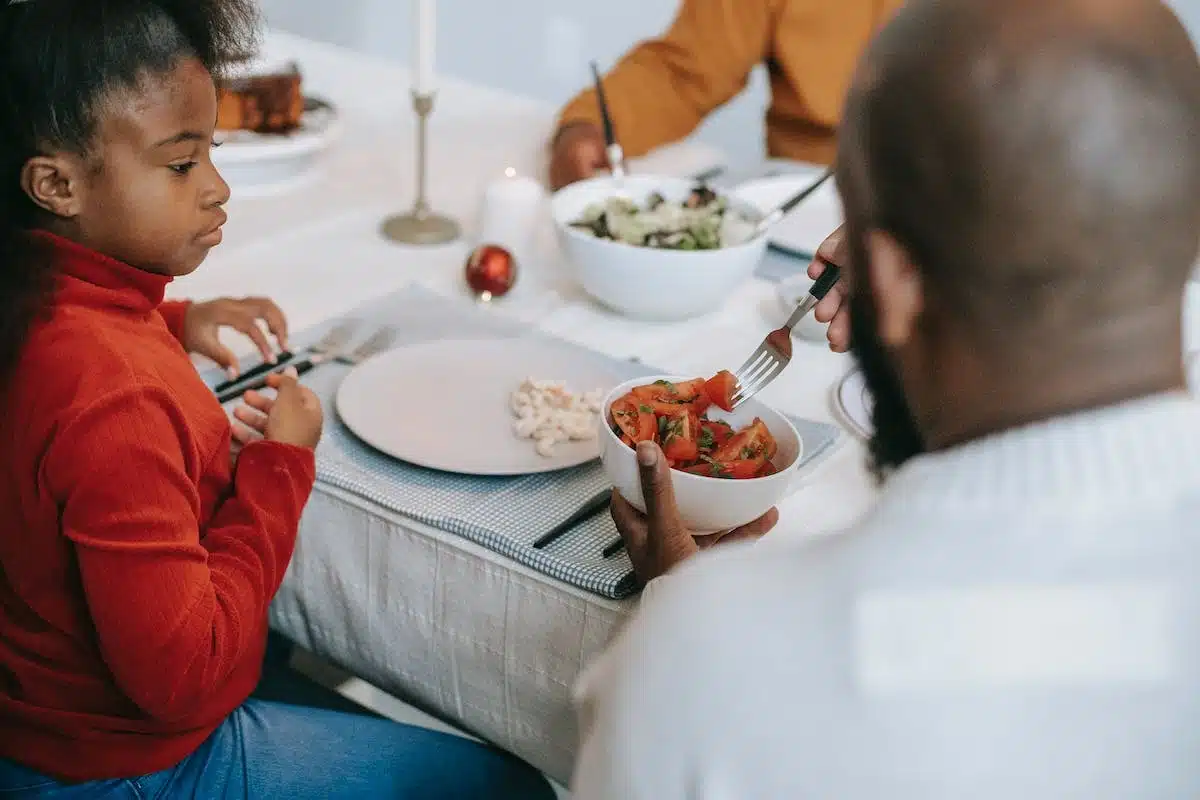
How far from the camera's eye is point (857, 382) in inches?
47.8

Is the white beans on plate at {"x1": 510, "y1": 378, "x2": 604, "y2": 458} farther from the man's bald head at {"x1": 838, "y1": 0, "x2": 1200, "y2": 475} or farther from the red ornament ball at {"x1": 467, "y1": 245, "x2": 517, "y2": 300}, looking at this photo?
the man's bald head at {"x1": 838, "y1": 0, "x2": 1200, "y2": 475}

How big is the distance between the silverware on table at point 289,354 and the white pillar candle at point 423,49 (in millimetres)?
482

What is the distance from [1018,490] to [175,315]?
2.93ft

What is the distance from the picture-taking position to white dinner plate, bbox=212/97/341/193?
1.59m

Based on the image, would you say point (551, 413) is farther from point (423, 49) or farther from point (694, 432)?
point (423, 49)

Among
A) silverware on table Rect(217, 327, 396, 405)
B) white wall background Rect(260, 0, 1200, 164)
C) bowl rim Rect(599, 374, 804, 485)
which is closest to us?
bowl rim Rect(599, 374, 804, 485)

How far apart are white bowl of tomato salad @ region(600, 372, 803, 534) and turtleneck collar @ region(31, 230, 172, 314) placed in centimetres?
36

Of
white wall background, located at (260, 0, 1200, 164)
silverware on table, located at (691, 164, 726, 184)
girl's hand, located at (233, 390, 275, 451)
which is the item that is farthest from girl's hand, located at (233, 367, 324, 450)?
white wall background, located at (260, 0, 1200, 164)

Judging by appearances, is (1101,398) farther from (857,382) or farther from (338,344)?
(338,344)

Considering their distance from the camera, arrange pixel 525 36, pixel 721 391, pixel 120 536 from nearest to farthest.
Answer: pixel 120 536
pixel 721 391
pixel 525 36

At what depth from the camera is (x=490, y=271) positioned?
137cm

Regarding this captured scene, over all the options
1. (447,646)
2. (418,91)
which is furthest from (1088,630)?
(418,91)

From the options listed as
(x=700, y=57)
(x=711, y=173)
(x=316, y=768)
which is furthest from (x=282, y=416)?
(x=700, y=57)

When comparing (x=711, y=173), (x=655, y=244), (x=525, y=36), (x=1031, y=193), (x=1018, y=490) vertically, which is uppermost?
(x=1031, y=193)
